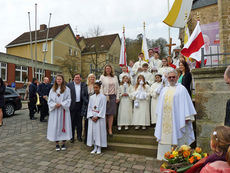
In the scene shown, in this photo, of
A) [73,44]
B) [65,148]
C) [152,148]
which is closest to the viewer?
[152,148]

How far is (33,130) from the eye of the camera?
719cm

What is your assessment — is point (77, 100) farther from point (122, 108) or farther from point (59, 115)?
point (122, 108)

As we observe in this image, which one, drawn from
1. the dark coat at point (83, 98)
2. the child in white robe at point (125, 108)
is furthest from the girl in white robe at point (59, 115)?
the child in white robe at point (125, 108)

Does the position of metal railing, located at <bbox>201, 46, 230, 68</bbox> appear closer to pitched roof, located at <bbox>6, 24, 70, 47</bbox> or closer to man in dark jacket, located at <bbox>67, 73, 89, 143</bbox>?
man in dark jacket, located at <bbox>67, 73, 89, 143</bbox>

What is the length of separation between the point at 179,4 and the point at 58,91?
18.5 ft

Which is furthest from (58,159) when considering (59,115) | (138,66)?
(138,66)

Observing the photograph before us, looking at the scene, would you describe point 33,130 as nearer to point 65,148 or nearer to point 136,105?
point 65,148

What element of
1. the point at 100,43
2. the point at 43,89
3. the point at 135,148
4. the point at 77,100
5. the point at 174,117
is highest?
the point at 100,43

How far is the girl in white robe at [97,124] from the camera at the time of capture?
4853 millimetres

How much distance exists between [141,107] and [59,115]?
97.8 inches

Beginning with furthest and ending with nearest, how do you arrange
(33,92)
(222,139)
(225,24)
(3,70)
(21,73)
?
1. (21,73)
2. (3,70)
3. (225,24)
4. (33,92)
5. (222,139)

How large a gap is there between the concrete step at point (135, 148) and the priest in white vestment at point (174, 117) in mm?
365

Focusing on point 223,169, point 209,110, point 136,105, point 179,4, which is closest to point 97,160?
point 136,105

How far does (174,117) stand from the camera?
405cm
